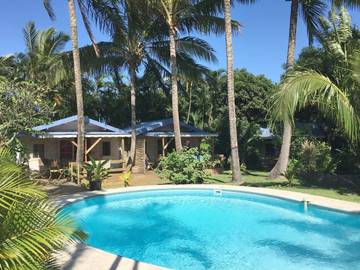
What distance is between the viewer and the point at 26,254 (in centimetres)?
273

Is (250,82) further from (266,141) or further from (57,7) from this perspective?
(57,7)

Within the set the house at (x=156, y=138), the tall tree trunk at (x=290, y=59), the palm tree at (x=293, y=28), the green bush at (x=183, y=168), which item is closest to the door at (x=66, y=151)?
the house at (x=156, y=138)

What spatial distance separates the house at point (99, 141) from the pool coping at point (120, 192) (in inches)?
187

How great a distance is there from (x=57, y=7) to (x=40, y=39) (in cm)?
1211

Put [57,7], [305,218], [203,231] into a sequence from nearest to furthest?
[203,231] → [305,218] → [57,7]

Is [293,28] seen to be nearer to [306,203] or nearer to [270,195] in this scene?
[270,195]

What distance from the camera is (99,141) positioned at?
21.8 meters

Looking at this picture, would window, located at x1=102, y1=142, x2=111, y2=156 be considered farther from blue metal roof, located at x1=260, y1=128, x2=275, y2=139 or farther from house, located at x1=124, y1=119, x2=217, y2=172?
blue metal roof, located at x1=260, y1=128, x2=275, y2=139

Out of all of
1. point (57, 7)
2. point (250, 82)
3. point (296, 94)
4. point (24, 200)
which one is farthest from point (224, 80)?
point (24, 200)

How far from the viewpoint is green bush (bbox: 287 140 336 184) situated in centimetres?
1905

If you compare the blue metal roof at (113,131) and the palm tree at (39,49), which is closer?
the blue metal roof at (113,131)

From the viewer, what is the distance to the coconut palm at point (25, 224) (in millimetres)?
2752

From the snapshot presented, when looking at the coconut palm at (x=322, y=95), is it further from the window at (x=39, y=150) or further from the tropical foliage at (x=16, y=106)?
the window at (x=39, y=150)

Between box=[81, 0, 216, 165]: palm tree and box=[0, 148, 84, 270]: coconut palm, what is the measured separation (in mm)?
18658
